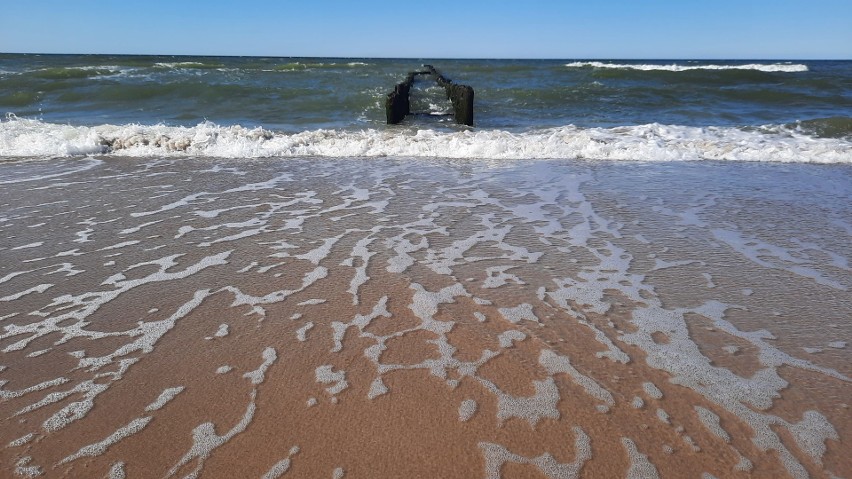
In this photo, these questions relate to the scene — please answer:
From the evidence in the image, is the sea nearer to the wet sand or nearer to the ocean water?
the wet sand

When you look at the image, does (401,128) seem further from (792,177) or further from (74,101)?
(74,101)

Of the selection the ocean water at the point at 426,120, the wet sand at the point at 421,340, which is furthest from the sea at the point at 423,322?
the ocean water at the point at 426,120

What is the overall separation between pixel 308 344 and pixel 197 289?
938mm

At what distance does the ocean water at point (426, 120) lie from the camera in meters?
7.96

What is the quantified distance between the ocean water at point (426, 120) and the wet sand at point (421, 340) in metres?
3.26

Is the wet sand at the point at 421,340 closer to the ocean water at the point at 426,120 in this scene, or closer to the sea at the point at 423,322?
the sea at the point at 423,322

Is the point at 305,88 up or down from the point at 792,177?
up

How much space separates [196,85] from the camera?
1639cm

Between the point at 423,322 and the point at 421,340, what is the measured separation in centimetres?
19

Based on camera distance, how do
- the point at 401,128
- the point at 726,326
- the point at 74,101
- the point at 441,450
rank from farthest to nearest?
the point at 74,101 < the point at 401,128 < the point at 726,326 < the point at 441,450

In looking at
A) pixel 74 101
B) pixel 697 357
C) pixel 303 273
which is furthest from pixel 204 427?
pixel 74 101

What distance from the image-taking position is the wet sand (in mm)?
1820

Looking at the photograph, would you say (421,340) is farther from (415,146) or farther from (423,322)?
(415,146)

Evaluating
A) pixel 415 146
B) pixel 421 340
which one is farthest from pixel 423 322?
pixel 415 146
